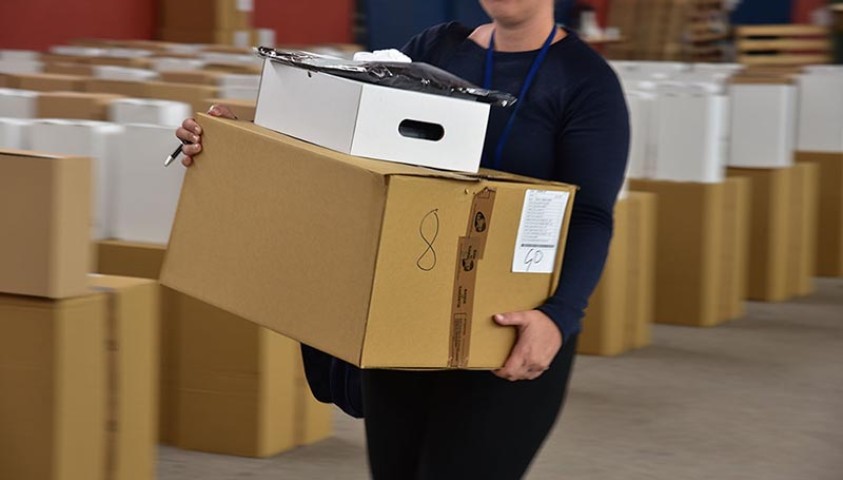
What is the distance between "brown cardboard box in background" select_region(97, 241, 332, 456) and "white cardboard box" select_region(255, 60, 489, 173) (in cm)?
205

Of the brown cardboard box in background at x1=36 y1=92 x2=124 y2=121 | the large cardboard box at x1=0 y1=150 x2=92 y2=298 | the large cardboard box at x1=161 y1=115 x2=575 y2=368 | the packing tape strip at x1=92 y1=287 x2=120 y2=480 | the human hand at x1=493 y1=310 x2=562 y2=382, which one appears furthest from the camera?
the brown cardboard box in background at x1=36 y1=92 x2=124 y2=121

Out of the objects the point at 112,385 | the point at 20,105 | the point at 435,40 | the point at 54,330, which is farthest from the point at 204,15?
the point at 435,40

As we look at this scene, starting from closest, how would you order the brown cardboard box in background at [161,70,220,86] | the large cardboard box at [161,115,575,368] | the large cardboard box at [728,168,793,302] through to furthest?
the large cardboard box at [161,115,575,368], the brown cardboard box in background at [161,70,220,86], the large cardboard box at [728,168,793,302]

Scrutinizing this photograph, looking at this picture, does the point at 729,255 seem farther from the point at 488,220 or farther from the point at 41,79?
the point at 488,220

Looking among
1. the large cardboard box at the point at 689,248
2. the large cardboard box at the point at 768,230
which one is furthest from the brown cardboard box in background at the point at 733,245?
the large cardboard box at the point at 768,230

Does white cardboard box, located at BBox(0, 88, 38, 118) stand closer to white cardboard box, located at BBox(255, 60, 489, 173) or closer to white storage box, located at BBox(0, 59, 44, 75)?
white storage box, located at BBox(0, 59, 44, 75)

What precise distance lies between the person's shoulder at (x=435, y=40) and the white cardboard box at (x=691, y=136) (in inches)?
166

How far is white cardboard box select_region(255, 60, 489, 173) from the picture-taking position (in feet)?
6.93

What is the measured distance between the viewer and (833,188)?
7.94m

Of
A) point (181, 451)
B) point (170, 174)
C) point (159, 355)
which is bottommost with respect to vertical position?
point (181, 451)

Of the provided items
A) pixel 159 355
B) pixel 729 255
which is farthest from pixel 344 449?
pixel 729 255

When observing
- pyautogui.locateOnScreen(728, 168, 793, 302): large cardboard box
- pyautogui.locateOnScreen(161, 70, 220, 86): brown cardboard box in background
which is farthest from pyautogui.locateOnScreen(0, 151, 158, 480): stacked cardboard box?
pyautogui.locateOnScreen(728, 168, 793, 302): large cardboard box

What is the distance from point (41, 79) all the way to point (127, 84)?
44cm

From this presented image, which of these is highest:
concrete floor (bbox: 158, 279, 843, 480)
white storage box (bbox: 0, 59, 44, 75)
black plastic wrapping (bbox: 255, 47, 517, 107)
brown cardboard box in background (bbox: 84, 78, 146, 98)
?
black plastic wrapping (bbox: 255, 47, 517, 107)
